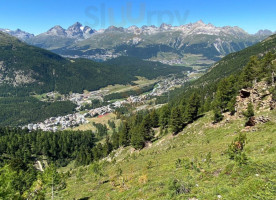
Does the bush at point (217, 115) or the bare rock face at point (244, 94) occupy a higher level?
the bare rock face at point (244, 94)

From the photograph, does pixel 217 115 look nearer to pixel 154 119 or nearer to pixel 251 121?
pixel 251 121

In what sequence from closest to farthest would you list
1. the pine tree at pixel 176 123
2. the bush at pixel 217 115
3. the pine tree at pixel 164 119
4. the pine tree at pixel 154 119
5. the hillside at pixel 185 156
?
1. the hillside at pixel 185 156
2. the bush at pixel 217 115
3. the pine tree at pixel 176 123
4. the pine tree at pixel 164 119
5. the pine tree at pixel 154 119

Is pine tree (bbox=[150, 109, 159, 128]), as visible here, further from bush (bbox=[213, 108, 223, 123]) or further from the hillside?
bush (bbox=[213, 108, 223, 123])

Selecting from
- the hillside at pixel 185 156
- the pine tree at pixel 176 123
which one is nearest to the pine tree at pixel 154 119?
the hillside at pixel 185 156

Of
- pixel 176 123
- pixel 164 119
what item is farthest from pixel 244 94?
pixel 164 119

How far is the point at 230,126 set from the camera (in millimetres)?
51125

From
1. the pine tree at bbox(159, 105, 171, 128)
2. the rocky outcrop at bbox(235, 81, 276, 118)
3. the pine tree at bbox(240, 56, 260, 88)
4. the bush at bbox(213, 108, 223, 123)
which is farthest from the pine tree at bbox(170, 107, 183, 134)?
the pine tree at bbox(240, 56, 260, 88)

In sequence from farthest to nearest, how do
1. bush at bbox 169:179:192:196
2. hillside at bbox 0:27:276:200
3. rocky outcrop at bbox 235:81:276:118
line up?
rocky outcrop at bbox 235:81:276:118 < hillside at bbox 0:27:276:200 < bush at bbox 169:179:192:196

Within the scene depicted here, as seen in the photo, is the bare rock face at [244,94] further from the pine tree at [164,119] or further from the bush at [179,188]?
the bush at [179,188]

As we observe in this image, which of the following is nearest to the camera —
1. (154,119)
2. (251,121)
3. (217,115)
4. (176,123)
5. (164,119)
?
(251,121)

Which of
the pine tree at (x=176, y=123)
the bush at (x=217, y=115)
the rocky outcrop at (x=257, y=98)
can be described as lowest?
the pine tree at (x=176, y=123)

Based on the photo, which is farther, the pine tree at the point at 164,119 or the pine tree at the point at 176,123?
the pine tree at the point at 164,119

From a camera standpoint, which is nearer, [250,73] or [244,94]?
[244,94]

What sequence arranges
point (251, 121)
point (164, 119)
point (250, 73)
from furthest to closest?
1. point (164, 119)
2. point (250, 73)
3. point (251, 121)
